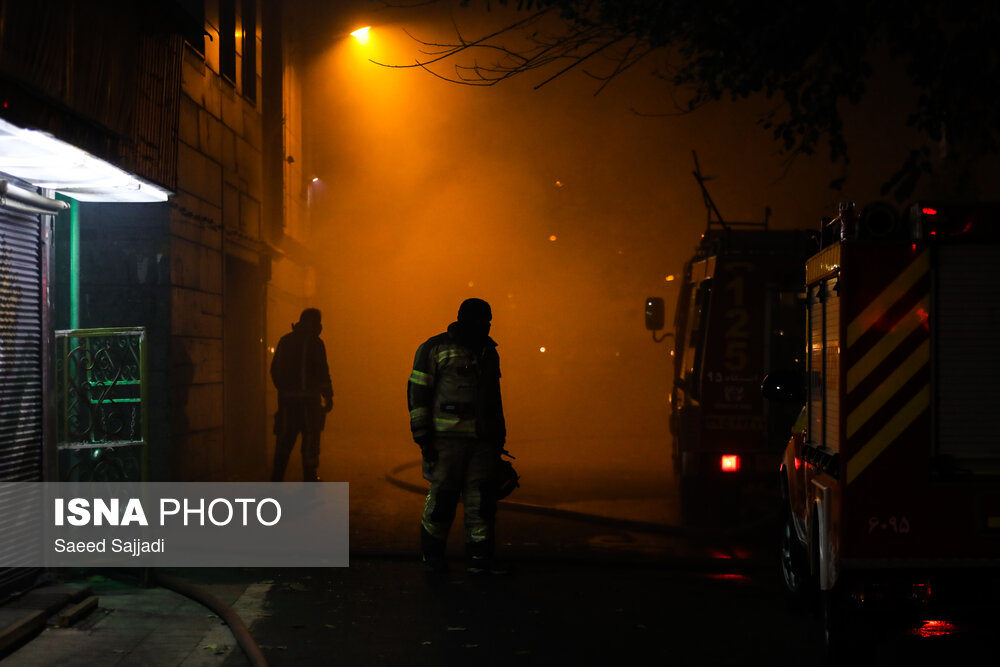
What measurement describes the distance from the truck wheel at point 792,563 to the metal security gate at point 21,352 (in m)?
4.54

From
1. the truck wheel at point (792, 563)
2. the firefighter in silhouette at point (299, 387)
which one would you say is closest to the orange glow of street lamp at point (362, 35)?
the firefighter in silhouette at point (299, 387)

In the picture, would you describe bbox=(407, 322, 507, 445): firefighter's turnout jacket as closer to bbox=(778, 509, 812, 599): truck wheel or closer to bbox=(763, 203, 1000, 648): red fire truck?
bbox=(778, 509, 812, 599): truck wheel

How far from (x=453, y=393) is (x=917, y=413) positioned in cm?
385

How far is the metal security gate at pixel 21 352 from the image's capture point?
6723 mm

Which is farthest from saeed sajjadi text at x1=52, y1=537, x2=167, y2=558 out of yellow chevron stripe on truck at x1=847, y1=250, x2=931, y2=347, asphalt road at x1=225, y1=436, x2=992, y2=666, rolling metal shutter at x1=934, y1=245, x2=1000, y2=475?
rolling metal shutter at x1=934, y1=245, x2=1000, y2=475

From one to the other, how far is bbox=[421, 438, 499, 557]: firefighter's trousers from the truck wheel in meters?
2.04

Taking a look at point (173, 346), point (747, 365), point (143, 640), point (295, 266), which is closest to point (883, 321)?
point (143, 640)

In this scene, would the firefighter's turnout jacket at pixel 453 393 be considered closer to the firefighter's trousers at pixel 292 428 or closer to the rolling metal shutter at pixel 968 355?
the rolling metal shutter at pixel 968 355

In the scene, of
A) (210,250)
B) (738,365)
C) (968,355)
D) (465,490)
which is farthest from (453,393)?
(210,250)

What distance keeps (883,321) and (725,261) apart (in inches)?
208

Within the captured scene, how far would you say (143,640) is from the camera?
6051mm

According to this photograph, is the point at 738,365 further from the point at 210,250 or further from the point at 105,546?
the point at 210,250

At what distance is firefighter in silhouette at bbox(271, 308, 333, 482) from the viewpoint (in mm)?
12117

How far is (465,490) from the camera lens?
8.15m
